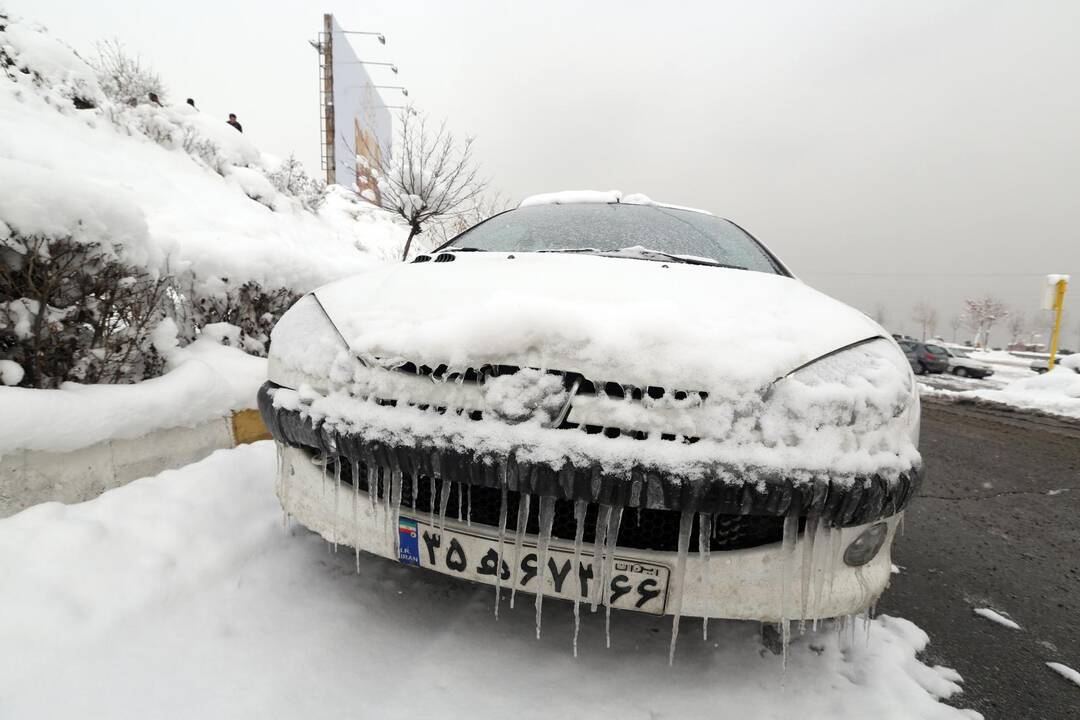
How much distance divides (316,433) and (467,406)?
1.50 feet

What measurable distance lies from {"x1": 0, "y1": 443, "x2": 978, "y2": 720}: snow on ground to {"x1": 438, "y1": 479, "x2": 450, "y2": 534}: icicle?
0.41 m

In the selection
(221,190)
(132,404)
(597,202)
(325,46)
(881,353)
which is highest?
(325,46)

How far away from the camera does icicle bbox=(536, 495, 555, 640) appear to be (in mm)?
1144

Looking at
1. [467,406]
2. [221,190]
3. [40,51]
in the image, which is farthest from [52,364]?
[40,51]

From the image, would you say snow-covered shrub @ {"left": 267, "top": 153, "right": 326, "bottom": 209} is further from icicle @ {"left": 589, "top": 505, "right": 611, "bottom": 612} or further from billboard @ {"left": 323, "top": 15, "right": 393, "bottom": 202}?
icicle @ {"left": 589, "top": 505, "right": 611, "bottom": 612}

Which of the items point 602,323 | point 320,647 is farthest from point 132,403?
point 602,323

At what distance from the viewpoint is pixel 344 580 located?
166 cm

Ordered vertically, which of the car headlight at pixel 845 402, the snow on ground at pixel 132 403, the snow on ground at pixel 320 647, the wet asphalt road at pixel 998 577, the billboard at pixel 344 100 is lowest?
the wet asphalt road at pixel 998 577

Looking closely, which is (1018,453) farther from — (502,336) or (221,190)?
(221,190)

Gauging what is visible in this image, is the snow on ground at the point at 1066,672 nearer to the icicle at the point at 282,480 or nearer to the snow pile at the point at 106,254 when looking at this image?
the icicle at the point at 282,480

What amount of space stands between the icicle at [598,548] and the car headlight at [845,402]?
1.34 feet

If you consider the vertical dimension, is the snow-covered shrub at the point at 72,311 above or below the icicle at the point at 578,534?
above

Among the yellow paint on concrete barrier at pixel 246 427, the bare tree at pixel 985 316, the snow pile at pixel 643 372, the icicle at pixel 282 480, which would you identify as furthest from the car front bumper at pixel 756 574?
the bare tree at pixel 985 316

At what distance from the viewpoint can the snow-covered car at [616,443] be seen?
3.57ft
